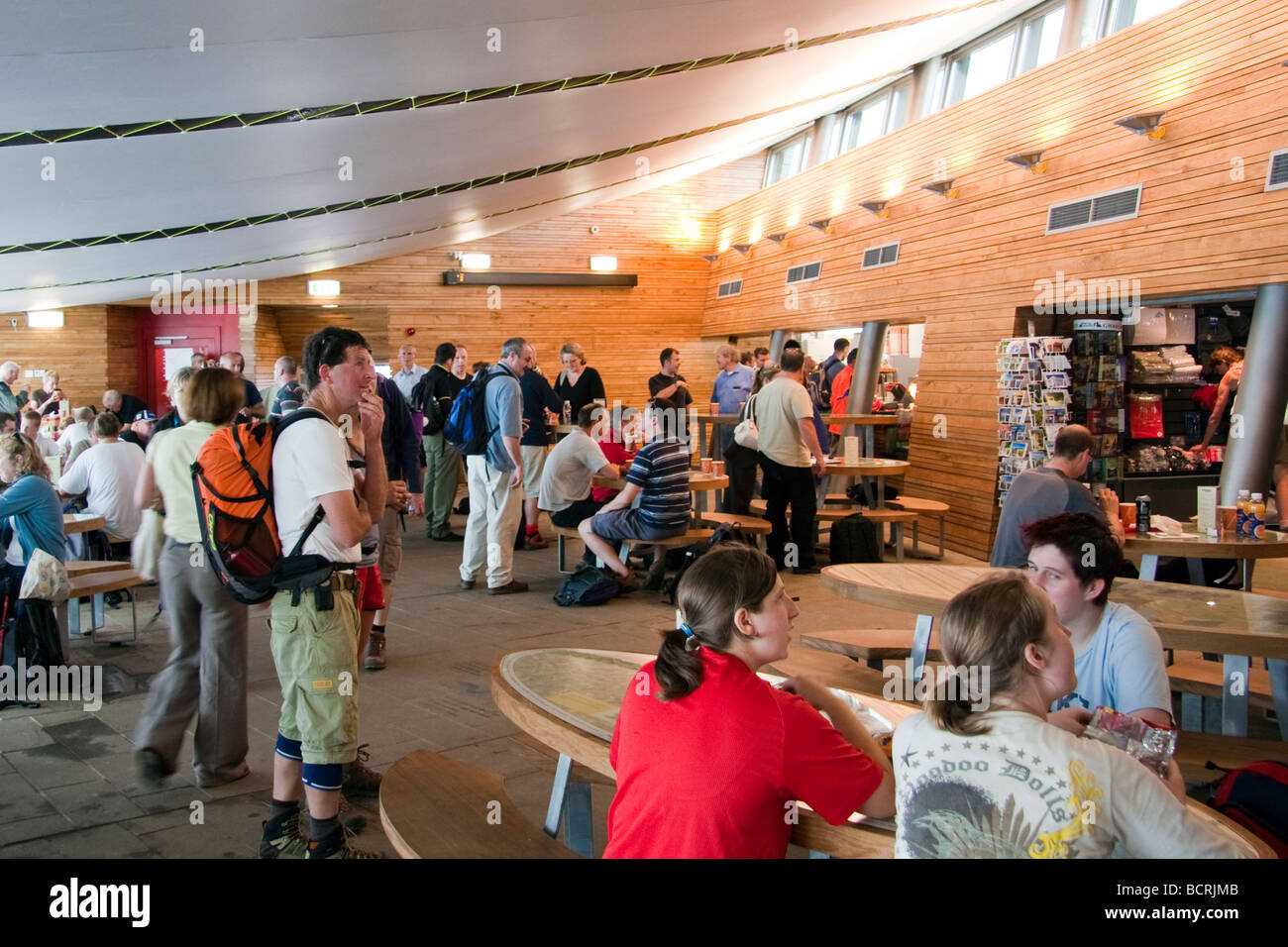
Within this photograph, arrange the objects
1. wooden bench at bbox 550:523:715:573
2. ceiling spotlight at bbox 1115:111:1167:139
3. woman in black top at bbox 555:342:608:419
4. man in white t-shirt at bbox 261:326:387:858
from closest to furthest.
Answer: man in white t-shirt at bbox 261:326:387:858 < wooden bench at bbox 550:523:715:573 < ceiling spotlight at bbox 1115:111:1167:139 < woman in black top at bbox 555:342:608:419

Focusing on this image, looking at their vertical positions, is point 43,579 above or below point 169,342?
below

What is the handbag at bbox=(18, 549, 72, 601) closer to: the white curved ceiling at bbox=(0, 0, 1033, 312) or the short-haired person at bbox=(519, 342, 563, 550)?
the white curved ceiling at bbox=(0, 0, 1033, 312)

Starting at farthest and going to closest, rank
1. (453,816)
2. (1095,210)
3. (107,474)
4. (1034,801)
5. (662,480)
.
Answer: (1095,210), (662,480), (107,474), (453,816), (1034,801)

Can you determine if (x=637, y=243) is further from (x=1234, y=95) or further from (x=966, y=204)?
(x=1234, y=95)

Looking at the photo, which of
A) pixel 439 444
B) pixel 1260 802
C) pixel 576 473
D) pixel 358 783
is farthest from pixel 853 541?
pixel 1260 802

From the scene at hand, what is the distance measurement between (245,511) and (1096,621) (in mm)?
2469

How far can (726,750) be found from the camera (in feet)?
6.46

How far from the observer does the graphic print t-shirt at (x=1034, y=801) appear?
1.77m

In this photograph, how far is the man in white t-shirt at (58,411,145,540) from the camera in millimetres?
7090

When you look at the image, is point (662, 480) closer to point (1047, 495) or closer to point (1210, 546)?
point (1047, 495)

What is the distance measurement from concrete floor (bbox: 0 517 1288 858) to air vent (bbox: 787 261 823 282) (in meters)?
6.75

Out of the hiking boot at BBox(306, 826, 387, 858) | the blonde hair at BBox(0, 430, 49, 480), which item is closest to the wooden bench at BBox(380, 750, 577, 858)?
the hiking boot at BBox(306, 826, 387, 858)

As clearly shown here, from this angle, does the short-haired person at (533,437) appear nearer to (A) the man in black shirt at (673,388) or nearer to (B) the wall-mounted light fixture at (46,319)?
(A) the man in black shirt at (673,388)

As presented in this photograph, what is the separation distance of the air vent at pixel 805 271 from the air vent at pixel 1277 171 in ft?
22.9
